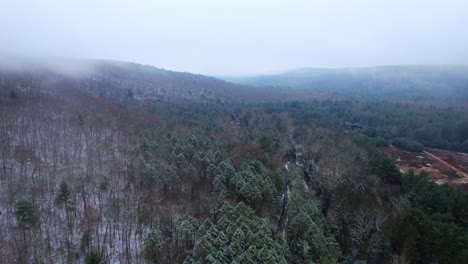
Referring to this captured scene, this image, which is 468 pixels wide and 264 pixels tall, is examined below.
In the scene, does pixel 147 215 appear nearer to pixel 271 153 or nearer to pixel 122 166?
pixel 122 166

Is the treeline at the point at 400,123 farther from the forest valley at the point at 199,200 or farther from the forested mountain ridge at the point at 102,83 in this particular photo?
the forested mountain ridge at the point at 102,83

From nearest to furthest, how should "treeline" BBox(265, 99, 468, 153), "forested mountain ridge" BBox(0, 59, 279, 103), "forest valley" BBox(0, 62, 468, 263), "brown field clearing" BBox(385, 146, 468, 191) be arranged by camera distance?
1. "forest valley" BBox(0, 62, 468, 263)
2. "brown field clearing" BBox(385, 146, 468, 191)
3. "treeline" BBox(265, 99, 468, 153)
4. "forested mountain ridge" BBox(0, 59, 279, 103)

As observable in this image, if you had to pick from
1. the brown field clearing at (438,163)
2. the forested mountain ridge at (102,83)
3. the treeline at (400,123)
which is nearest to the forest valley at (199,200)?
the brown field clearing at (438,163)

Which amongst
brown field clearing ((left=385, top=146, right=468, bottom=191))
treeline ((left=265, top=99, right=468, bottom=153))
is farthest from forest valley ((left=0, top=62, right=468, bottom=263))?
treeline ((left=265, top=99, right=468, bottom=153))

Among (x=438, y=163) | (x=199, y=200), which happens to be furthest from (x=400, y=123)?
(x=199, y=200)

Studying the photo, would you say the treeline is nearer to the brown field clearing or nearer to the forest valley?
the brown field clearing
